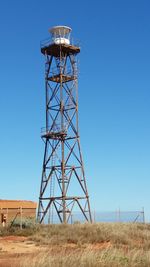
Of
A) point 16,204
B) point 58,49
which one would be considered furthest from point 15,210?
point 58,49

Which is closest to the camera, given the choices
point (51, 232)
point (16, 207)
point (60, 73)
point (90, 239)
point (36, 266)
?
point (36, 266)

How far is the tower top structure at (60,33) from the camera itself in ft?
167

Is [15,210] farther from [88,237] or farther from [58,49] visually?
[58,49]

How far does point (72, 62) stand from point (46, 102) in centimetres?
473

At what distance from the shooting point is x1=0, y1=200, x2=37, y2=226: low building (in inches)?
1721

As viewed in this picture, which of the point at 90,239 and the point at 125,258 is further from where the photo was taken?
the point at 90,239

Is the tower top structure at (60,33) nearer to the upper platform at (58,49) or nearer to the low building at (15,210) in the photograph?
the upper platform at (58,49)

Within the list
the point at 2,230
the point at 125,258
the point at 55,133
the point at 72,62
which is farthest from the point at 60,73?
the point at 125,258

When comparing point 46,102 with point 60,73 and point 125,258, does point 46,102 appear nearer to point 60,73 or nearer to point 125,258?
point 60,73

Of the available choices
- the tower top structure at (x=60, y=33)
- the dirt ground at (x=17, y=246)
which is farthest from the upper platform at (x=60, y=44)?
the dirt ground at (x=17, y=246)

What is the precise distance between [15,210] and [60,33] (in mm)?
17668

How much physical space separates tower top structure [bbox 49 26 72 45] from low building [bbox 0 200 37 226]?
15.7 m

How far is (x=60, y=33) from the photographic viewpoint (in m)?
51.2

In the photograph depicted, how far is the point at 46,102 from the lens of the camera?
50.2 m
